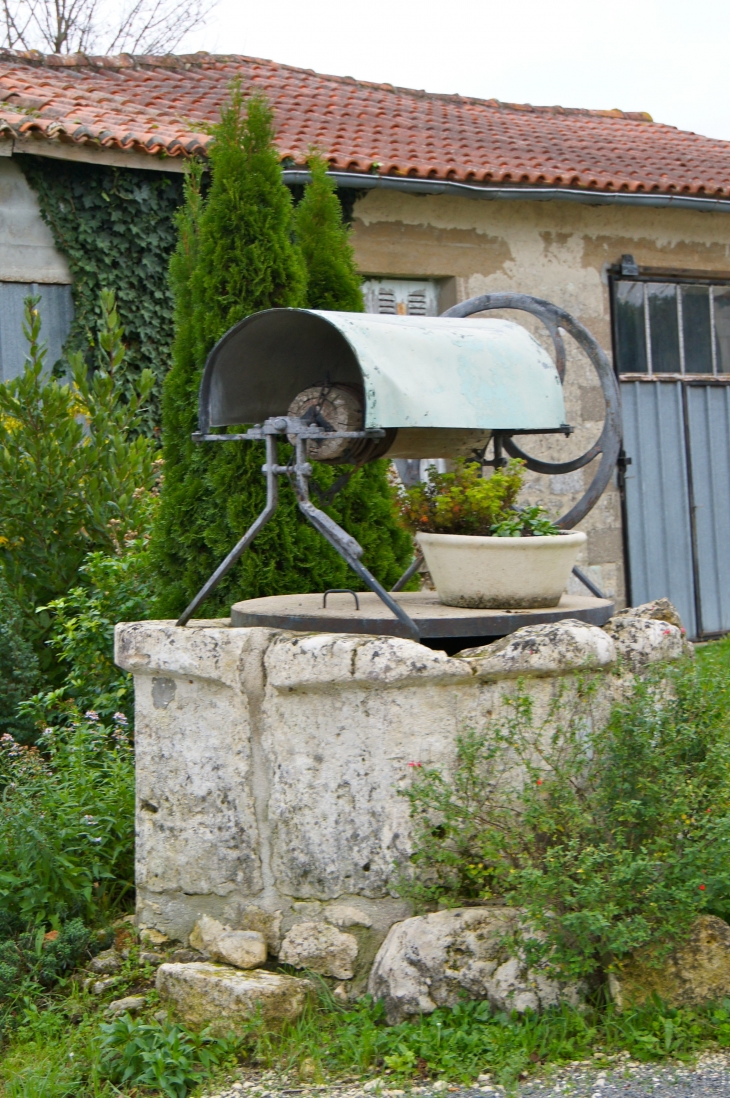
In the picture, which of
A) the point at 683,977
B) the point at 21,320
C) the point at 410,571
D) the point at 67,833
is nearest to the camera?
the point at 683,977

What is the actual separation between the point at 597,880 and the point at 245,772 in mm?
1133

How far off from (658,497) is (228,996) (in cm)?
628

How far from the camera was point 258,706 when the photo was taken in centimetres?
325

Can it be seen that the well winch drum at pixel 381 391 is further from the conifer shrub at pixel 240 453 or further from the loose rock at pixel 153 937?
the loose rock at pixel 153 937

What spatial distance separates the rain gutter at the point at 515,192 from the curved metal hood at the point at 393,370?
3.14 meters

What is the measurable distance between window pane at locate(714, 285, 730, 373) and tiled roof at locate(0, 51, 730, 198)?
906 millimetres

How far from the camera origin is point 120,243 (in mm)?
6969

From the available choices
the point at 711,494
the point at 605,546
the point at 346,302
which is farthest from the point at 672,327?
the point at 346,302

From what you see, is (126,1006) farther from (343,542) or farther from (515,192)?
(515,192)

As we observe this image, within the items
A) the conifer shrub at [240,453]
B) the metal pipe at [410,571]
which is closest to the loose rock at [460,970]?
the metal pipe at [410,571]

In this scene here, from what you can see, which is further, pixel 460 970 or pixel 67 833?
pixel 67 833

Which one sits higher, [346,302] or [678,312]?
[678,312]

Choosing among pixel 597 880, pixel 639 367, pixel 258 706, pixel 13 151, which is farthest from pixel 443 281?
pixel 597 880

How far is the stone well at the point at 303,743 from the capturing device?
9.95ft
